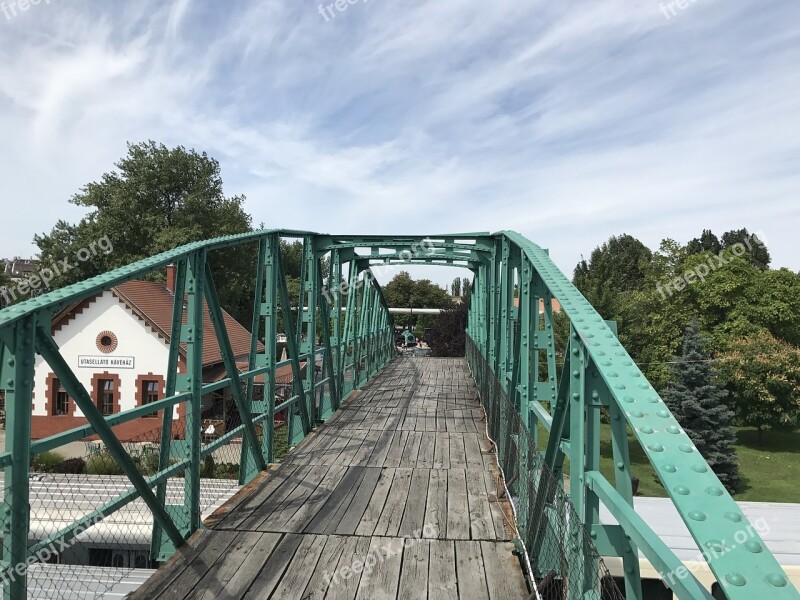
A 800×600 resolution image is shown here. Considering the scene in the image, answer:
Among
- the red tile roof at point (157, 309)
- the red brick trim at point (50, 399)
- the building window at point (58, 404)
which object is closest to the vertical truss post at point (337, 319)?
the red tile roof at point (157, 309)

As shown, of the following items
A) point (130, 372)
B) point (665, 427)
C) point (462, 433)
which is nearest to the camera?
point (665, 427)

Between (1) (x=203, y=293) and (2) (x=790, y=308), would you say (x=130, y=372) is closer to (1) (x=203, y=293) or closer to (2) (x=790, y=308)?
(1) (x=203, y=293)

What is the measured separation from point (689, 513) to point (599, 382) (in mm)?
853

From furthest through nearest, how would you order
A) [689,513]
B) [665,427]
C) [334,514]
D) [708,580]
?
1. [708,580]
2. [334,514]
3. [665,427]
4. [689,513]

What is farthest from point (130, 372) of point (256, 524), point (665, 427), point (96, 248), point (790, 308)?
point (790, 308)

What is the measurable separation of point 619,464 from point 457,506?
2.54 meters

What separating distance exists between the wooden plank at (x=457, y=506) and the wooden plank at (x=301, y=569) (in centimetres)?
87

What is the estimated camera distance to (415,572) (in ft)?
10.2

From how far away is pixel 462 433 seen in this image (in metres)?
6.83

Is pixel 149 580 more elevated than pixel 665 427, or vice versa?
pixel 665 427

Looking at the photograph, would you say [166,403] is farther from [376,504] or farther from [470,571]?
[470,571]

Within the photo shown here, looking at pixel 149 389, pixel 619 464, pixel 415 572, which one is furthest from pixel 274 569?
pixel 149 389

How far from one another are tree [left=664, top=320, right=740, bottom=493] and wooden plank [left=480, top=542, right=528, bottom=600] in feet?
50.8

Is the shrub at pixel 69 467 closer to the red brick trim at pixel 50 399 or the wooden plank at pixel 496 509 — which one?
the red brick trim at pixel 50 399
